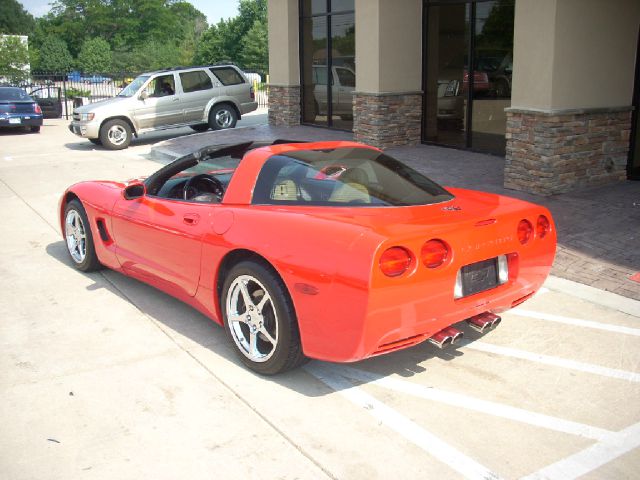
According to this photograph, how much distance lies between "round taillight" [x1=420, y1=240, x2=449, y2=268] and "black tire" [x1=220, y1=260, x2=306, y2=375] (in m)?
0.84

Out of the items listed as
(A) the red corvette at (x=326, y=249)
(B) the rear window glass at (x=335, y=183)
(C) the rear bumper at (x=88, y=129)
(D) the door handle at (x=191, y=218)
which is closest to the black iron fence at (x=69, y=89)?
(C) the rear bumper at (x=88, y=129)

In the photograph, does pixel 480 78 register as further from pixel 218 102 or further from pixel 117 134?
pixel 117 134

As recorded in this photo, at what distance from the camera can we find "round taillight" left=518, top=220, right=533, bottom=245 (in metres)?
4.59

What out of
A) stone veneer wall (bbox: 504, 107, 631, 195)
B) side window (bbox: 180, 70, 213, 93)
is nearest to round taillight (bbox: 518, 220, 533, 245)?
stone veneer wall (bbox: 504, 107, 631, 195)

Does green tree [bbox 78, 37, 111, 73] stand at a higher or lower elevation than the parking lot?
higher

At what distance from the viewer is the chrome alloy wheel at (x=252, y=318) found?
14.5 ft

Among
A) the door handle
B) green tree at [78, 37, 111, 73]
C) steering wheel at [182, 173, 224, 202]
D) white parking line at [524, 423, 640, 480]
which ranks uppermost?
green tree at [78, 37, 111, 73]

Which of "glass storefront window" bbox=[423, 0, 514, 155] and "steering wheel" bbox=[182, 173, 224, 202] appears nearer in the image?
"steering wheel" bbox=[182, 173, 224, 202]

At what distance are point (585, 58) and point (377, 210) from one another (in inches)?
259

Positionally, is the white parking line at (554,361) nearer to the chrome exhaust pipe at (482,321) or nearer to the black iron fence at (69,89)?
the chrome exhaust pipe at (482,321)

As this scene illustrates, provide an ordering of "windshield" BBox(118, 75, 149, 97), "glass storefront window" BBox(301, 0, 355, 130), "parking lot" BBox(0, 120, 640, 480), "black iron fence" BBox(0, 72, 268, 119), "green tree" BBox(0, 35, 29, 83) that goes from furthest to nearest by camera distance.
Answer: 1. "green tree" BBox(0, 35, 29, 83)
2. "black iron fence" BBox(0, 72, 268, 119)
3. "windshield" BBox(118, 75, 149, 97)
4. "glass storefront window" BBox(301, 0, 355, 130)
5. "parking lot" BBox(0, 120, 640, 480)

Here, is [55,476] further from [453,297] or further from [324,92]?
[324,92]

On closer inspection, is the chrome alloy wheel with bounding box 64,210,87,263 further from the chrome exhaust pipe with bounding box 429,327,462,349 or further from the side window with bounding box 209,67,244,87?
the side window with bounding box 209,67,244,87

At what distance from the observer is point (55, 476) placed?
3.45 m
